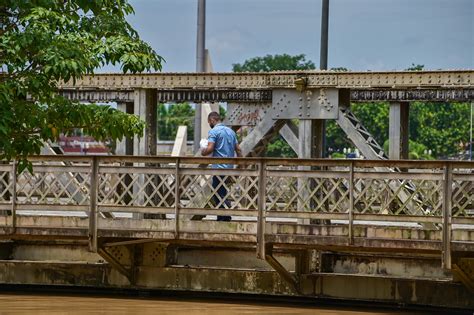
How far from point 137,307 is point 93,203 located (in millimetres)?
1820

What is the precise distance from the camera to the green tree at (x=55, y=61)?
54.4ft

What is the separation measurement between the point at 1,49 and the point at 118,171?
16.4 feet

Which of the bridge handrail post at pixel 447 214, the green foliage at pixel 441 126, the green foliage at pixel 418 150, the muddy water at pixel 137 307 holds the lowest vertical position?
the muddy water at pixel 137 307

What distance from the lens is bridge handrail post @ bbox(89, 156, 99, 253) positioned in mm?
21688

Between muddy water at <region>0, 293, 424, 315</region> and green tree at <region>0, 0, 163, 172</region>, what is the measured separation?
4.38 metres

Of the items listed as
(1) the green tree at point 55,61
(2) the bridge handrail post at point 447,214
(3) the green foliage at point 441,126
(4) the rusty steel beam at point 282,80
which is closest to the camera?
(1) the green tree at point 55,61

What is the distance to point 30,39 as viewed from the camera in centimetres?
1655

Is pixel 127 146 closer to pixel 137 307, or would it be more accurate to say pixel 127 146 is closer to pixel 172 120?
pixel 137 307

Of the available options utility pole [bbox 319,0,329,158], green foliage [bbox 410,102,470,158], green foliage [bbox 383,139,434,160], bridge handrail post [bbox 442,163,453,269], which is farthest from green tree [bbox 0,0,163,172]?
green foliage [bbox 410,102,470,158]

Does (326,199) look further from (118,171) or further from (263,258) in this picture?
(118,171)

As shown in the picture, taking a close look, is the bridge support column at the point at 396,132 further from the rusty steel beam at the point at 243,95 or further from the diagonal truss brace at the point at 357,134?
the diagonal truss brace at the point at 357,134

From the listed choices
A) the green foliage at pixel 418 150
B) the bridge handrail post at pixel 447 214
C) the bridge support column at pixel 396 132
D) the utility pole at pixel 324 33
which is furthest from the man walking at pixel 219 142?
the green foliage at pixel 418 150

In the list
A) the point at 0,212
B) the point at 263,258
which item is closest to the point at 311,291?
the point at 263,258

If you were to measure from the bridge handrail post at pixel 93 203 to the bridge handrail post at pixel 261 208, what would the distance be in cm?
251
